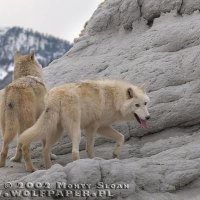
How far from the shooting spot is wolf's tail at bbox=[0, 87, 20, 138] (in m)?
10.6

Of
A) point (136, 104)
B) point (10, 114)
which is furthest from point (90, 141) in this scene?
point (10, 114)

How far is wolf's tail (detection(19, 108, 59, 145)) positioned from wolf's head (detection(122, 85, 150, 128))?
6.01 feet

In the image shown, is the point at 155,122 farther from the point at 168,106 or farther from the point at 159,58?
the point at 159,58

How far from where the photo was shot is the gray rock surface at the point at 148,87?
358 inches

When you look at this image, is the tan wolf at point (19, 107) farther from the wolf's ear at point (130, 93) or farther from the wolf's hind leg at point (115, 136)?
the wolf's ear at point (130, 93)

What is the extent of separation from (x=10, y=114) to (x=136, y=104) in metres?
2.82

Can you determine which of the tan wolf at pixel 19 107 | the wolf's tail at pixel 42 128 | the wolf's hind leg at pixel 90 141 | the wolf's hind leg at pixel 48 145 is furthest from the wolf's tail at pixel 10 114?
the wolf's hind leg at pixel 90 141

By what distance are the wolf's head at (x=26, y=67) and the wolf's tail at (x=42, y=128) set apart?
6.86 feet

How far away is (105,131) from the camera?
11922mm

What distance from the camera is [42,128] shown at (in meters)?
10.4

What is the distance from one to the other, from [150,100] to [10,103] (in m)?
3.42

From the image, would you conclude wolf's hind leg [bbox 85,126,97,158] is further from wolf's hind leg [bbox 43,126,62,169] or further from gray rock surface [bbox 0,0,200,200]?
wolf's hind leg [bbox 43,126,62,169]

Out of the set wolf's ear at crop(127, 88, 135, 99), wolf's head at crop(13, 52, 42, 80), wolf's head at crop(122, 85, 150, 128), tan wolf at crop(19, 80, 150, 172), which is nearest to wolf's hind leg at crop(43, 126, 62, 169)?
tan wolf at crop(19, 80, 150, 172)

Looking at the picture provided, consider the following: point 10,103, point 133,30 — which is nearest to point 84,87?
point 10,103
